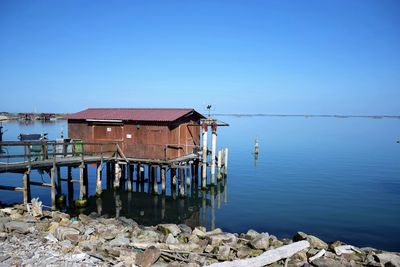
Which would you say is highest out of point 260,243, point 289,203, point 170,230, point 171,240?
point 260,243

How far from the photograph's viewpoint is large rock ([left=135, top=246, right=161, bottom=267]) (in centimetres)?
1096

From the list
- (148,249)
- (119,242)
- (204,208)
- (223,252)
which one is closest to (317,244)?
(223,252)

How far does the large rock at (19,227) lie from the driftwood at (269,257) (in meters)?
7.59

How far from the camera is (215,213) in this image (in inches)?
923

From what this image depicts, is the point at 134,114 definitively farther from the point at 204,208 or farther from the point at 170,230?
the point at 170,230

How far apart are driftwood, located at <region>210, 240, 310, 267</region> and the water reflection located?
8.61m

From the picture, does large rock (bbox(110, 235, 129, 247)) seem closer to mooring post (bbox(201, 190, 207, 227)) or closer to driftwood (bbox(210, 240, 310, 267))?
driftwood (bbox(210, 240, 310, 267))

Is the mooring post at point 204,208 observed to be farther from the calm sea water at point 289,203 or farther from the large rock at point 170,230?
the large rock at point 170,230

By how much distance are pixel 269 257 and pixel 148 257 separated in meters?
4.14

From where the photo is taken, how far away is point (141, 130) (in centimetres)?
2542

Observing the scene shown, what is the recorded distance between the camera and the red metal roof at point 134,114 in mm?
25094

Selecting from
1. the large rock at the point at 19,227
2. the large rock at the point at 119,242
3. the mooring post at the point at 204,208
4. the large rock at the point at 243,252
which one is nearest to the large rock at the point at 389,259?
the large rock at the point at 243,252

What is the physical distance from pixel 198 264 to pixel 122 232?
4.62 metres

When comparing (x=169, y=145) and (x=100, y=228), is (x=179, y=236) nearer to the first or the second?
(x=100, y=228)
